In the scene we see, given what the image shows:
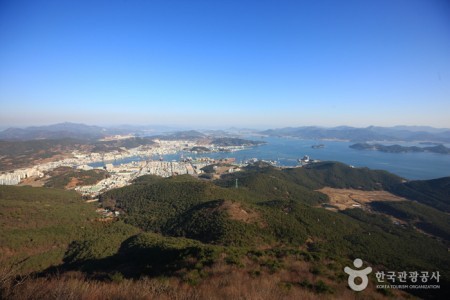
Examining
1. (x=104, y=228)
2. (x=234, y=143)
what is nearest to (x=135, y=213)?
(x=104, y=228)

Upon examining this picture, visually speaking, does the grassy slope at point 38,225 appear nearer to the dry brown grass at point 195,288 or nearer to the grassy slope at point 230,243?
the grassy slope at point 230,243

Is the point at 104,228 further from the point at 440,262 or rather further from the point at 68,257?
the point at 440,262

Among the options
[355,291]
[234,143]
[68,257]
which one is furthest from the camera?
[234,143]

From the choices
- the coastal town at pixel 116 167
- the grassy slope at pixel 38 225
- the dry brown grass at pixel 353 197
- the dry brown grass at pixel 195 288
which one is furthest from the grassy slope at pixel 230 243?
the coastal town at pixel 116 167

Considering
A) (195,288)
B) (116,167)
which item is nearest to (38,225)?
(195,288)

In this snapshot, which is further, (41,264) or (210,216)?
(210,216)

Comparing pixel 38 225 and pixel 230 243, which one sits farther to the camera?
pixel 38 225

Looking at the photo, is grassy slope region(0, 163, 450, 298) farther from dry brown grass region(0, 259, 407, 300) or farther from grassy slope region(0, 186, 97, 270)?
grassy slope region(0, 186, 97, 270)

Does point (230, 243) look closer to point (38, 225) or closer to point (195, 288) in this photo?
point (195, 288)
